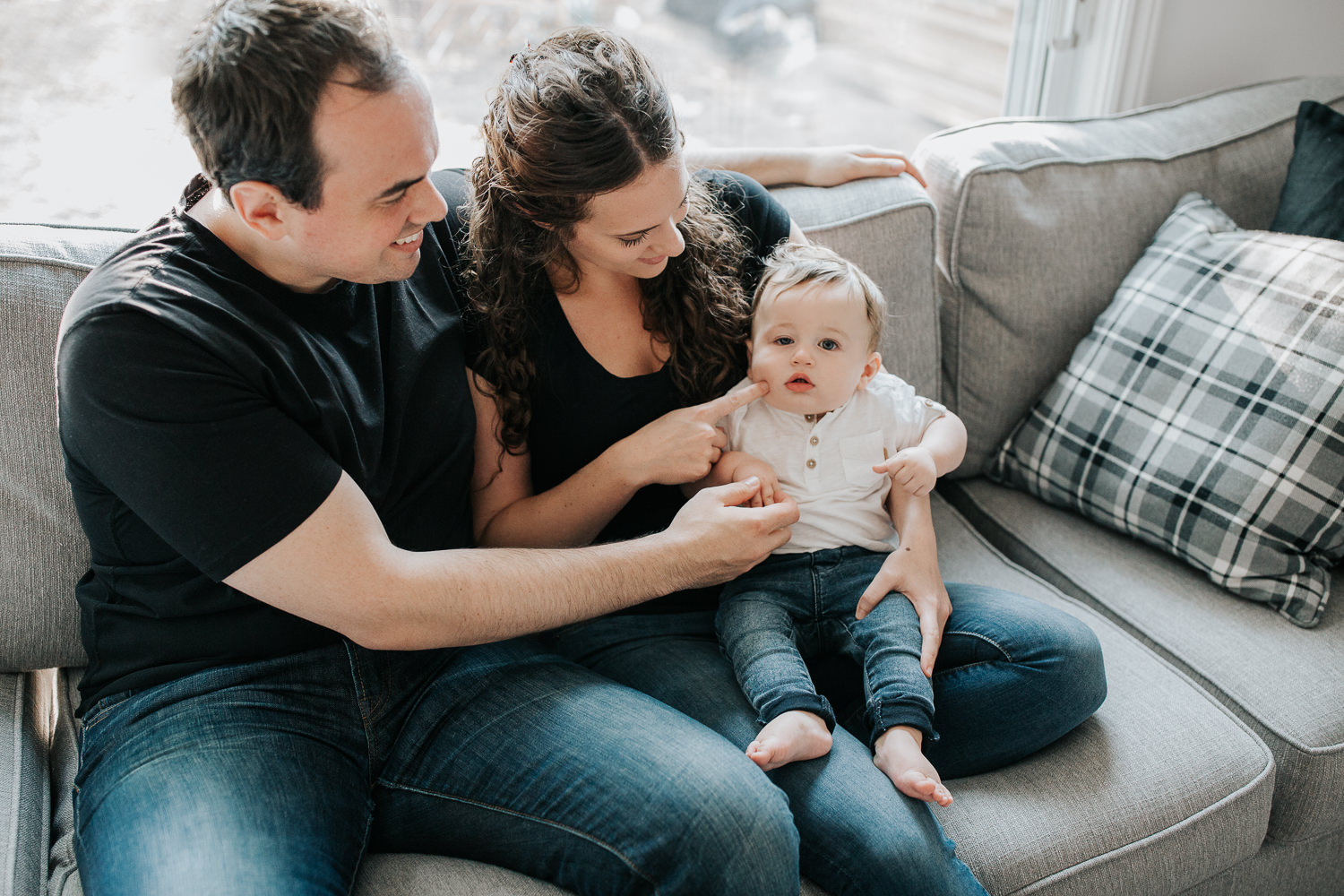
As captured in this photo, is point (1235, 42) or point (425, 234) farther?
point (1235, 42)

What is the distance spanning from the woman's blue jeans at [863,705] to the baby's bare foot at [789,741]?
0.09 ft

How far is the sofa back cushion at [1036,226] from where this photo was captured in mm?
1781

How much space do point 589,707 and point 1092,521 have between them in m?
1.04

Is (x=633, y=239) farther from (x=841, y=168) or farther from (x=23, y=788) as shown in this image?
(x=23, y=788)

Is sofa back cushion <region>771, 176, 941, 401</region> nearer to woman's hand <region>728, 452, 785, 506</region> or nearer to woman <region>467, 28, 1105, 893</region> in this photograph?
woman <region>467, 28, 1105, 893</region>

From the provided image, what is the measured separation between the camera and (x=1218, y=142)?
1935 mm

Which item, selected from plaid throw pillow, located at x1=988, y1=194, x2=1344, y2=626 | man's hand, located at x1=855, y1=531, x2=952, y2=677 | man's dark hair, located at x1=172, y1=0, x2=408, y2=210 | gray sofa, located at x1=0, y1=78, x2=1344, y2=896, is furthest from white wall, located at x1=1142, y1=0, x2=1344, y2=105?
man's dark hair, located at x1=172, y1=0, x2=408, y2=210

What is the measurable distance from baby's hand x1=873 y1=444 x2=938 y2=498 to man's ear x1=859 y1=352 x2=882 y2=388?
14 centimetres

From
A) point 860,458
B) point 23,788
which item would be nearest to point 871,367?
point 860,458

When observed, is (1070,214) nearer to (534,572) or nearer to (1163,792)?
(1163,792)

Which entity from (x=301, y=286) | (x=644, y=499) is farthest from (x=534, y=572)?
(x=301, y=286)

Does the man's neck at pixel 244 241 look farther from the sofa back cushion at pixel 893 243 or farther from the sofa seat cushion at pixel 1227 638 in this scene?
the sofa seat cushion at pixel 1227 638

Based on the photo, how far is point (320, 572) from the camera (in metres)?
1.09

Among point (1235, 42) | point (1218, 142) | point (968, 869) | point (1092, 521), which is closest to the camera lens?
point (968, 869)
